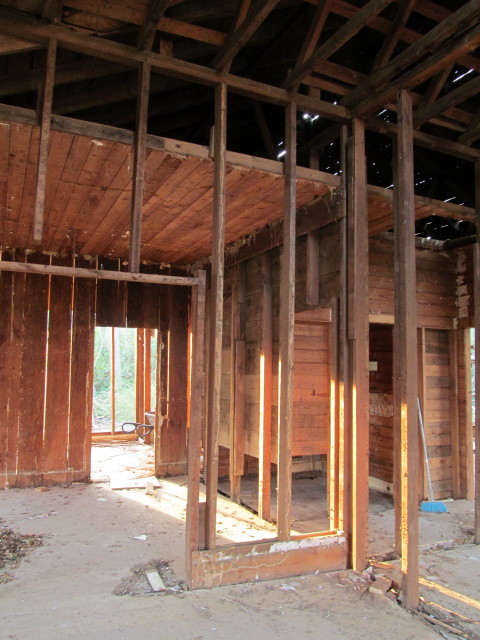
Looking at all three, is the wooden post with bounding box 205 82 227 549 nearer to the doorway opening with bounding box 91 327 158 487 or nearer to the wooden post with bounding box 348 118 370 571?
the wooden post with bounding box 348 118 370 571

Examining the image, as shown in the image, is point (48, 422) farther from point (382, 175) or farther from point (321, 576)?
point (382, 175)

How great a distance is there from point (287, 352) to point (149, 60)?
2.22m

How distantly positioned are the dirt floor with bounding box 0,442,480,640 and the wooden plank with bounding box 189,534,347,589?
0.07 meters

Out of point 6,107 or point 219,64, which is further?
point 219,64

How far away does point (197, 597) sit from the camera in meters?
3.01

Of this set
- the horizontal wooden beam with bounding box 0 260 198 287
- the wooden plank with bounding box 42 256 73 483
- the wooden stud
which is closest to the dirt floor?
the wooden stud

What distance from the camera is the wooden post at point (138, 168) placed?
10.4 feet

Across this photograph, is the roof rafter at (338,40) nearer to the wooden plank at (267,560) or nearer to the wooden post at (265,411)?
the wooden post at (265,411)

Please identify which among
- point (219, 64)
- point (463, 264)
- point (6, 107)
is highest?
point (219, 64)

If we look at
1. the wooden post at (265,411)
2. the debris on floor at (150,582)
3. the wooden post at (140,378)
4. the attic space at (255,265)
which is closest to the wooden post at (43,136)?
the attic space at (255,265)

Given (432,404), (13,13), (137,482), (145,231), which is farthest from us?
(137,482)

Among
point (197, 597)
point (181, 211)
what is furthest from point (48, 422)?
point (197, 597)

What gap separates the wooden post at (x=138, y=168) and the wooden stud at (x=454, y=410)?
164 inches

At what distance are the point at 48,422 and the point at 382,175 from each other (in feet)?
16.5
